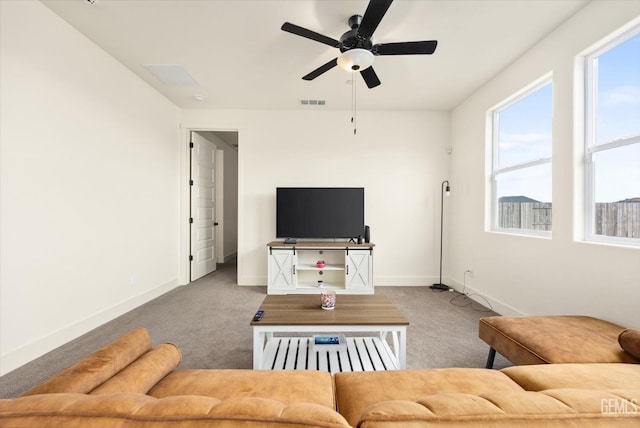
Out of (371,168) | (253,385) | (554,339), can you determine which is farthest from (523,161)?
(253,385)

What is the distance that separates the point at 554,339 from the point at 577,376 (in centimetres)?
42

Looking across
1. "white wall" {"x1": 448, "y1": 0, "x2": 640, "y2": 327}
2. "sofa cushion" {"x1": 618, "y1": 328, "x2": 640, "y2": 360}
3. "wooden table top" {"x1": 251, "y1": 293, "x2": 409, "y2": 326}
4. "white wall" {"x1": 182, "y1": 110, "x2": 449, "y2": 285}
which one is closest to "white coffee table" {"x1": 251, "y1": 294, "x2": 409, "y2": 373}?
"wooden table top" {"x1": 251, "y1": 293, "x2": 409, "y2": 326}

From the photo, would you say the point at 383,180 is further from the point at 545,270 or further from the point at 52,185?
the point at 52,185

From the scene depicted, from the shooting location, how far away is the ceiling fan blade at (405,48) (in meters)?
2.10

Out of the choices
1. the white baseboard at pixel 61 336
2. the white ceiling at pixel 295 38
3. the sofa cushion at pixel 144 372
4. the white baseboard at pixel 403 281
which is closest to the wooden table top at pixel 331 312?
the sofa cushion at pixel 144 372

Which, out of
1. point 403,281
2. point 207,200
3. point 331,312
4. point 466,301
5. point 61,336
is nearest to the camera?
point 331,312

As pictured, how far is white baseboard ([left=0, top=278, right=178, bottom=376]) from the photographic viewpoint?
1944 mm

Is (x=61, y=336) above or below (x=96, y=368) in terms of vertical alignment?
below

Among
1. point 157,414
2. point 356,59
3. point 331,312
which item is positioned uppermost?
point 356,59

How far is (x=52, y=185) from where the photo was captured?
2.27 m

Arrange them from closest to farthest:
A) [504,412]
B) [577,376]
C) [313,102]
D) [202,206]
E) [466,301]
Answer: [504,412] → [577,376] → [466,301] → [313,102] → [202,206]

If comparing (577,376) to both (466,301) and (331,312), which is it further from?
(466,301)

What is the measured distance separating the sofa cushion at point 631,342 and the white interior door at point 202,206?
4709 mm

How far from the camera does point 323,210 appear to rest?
4.10 metres
